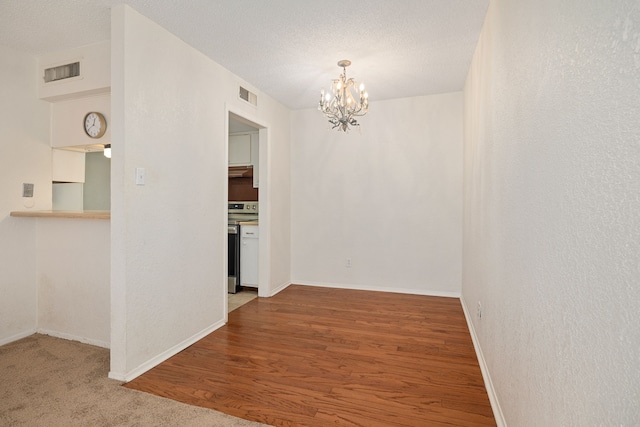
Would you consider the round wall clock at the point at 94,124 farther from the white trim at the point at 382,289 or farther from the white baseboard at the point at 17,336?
the white trim at the point at 382,289

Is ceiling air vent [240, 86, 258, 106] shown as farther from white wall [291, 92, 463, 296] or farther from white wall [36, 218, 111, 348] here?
white wall [36, 218, 111, 348]

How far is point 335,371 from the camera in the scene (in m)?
2.35

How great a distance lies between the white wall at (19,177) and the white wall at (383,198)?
Result: 2879 millimetres

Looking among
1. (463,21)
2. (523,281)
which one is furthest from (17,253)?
(463,21)

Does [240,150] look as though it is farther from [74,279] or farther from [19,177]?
[74,279]

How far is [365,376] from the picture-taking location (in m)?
2.27

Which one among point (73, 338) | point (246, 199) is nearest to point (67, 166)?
point (73, 338)

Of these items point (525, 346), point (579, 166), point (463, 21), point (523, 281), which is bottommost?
point (525, 346)

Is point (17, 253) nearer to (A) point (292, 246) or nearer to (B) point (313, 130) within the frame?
(A) point (292, 246)

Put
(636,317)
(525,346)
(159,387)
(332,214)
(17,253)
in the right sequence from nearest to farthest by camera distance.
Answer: (636,317), (525,346), (159,387), (17,253), (332,214)

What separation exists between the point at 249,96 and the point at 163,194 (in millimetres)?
1739

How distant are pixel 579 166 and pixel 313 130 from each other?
4.03m

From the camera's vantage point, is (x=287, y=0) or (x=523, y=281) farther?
(x=287, y=0)

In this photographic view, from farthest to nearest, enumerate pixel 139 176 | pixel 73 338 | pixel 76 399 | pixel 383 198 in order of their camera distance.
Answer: pixel 383 198 → pixel 73 338 → pixel 139 176 → pixel 76 399
